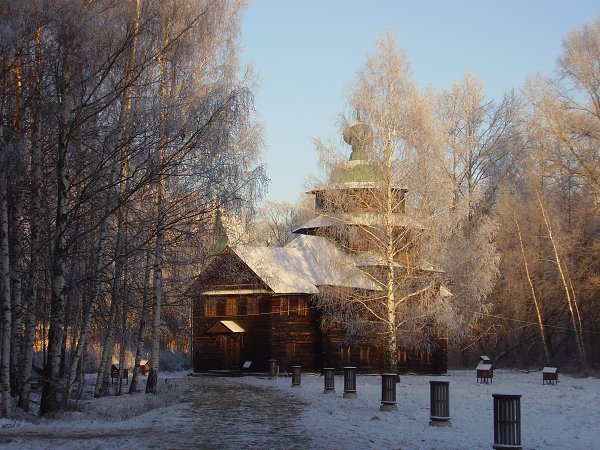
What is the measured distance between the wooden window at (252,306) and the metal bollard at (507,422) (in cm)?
2936

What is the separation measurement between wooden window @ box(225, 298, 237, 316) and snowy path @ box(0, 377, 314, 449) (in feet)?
75.9

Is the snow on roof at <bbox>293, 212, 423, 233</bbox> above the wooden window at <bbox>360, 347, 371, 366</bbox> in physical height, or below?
above

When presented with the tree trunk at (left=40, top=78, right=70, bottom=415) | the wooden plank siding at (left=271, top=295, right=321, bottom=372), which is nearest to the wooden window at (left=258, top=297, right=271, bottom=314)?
the wooden plank siding at (left=271, top=295, right=321, bottom=372)

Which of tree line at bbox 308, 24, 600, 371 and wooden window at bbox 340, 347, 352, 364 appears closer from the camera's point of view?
tree line at bbox 308, 24, 600, 371

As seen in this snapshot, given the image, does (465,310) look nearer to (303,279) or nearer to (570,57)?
(303,279)

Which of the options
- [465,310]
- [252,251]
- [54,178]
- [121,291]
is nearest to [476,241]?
[465,310]

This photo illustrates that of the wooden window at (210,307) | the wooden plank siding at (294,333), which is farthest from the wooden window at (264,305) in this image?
the wooden window at (210,307)

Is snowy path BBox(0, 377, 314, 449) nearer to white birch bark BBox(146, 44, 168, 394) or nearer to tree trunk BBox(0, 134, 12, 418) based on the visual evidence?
tree trunk BBox(0, 134, 12, 418)

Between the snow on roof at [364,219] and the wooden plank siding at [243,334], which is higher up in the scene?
the snow on roof at [364,219]

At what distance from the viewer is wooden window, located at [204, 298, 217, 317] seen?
140 feet

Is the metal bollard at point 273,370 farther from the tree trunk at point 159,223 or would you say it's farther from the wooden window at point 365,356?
the tree trunk at point 159,223

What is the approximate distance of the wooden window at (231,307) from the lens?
42.0 meters

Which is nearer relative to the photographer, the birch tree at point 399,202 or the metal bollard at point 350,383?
the metal bollard at point 350,383

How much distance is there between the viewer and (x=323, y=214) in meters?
29.8
